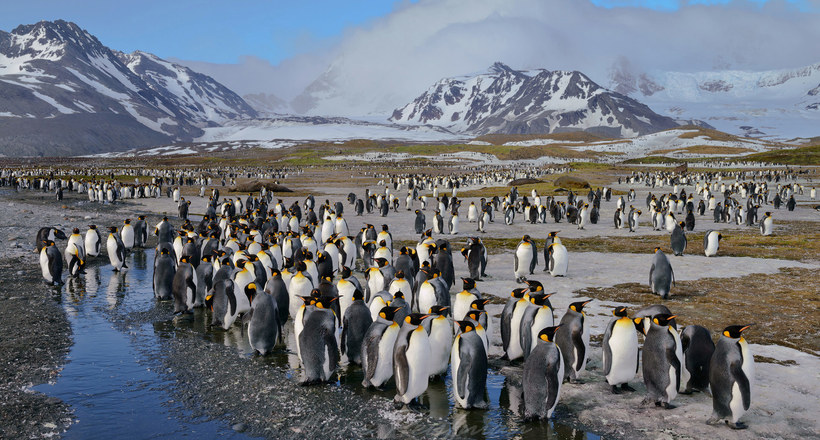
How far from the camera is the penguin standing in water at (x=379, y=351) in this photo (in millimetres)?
7102

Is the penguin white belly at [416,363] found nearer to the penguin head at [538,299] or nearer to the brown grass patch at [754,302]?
the penguin head at [538,299]

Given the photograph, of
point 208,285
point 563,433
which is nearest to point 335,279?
point 208,285

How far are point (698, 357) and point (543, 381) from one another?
6.99 ft

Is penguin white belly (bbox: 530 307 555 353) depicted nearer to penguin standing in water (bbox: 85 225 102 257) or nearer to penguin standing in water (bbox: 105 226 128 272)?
penguin standing in water (bbox: 105 226 128 272)

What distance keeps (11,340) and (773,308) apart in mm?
12604

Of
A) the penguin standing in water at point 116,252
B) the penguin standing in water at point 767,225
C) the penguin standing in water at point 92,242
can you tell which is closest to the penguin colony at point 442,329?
the penguin standing in water at point 116,252

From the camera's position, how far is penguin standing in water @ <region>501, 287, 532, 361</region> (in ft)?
26.3

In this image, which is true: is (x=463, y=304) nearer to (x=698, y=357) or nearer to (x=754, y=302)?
(x=698, y=357)

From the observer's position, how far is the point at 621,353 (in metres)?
6.99

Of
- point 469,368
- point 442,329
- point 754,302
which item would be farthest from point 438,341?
point 754,302

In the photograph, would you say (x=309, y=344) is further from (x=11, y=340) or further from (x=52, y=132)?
(x=52, y=132)

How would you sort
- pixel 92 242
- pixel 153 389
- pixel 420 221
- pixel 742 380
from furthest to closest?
pixel 420 221 → pixel 92 242 → pixel 153 389 → pixel 742 380

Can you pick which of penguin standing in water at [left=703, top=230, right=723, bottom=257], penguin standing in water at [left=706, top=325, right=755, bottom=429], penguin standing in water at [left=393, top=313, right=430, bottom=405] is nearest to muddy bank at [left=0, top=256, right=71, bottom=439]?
penguin standing in water at [left=393, top=313, right=430, bottom=405]

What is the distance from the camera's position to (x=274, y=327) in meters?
8.41
